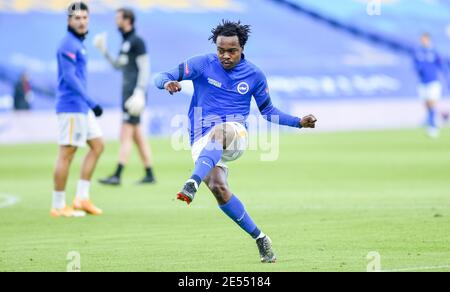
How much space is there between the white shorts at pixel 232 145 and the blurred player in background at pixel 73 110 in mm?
3961

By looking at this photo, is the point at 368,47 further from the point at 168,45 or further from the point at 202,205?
the point at 202,205

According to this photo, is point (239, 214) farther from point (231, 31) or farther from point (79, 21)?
point (79, 21)

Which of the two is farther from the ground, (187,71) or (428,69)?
(187,71)

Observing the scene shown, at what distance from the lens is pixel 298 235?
11.7m

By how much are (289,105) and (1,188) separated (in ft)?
A: 58.9

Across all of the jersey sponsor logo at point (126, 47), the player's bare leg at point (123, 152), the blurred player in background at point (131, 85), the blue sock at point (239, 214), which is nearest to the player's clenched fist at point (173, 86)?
the blue sock at point (239, 214)

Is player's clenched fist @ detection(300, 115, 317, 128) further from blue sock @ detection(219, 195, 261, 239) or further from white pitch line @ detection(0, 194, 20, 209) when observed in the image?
white pitch line @ detection(0, 194, 20, 209)

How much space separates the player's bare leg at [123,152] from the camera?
59.1 feet

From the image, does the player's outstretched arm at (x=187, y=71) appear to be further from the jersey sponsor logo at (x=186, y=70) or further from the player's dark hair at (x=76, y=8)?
the player's dark hair at (x=76, y=8)

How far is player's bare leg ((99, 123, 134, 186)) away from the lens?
709 inches

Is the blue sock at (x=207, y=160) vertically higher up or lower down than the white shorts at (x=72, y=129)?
higher up

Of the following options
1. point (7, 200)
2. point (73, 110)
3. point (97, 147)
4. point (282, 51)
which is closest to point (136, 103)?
point (7, 200)

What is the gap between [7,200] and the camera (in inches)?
650

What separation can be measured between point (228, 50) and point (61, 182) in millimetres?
4693
